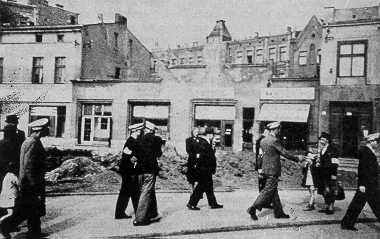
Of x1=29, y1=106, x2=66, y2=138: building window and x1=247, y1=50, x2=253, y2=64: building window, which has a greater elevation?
x1=247, y1=50, x2=253, y2=64: building window

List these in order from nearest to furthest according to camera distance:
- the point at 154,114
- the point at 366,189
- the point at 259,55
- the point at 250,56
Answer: the point at 366,189
the point at 154,114
the point at 259,55
the point at 250,56

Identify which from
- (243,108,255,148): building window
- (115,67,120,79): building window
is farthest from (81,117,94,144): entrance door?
(243,108,255,148): building window

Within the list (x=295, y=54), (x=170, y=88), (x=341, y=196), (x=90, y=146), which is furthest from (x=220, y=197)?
(x=295, y=54)

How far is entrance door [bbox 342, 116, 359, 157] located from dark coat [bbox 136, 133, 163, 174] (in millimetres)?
14956

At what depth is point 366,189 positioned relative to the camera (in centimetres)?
648

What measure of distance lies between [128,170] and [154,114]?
1685 cm

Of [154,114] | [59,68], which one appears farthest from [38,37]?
[154,114]

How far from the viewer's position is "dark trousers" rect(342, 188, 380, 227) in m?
6.45

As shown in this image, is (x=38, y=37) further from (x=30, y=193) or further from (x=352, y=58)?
(x=30, y=193)

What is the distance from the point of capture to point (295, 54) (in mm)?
42438

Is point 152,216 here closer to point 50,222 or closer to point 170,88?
point 50,222

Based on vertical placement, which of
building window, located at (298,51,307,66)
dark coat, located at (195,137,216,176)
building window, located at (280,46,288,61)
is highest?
building window, located at (280,46,288,61)

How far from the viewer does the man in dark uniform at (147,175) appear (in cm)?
641

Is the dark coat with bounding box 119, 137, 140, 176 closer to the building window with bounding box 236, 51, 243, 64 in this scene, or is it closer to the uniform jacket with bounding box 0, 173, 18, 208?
the uniform jacket with bounding box 0, 173, 18, 208
